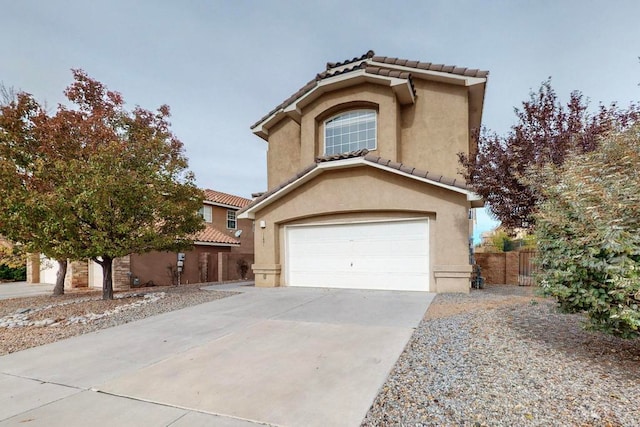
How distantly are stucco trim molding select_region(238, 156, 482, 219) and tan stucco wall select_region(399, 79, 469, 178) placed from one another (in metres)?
2.40

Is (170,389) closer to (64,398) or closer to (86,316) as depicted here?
(64,398)

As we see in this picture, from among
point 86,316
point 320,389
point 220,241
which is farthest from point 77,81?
point 320,389

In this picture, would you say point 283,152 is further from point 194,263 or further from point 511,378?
point 511,378

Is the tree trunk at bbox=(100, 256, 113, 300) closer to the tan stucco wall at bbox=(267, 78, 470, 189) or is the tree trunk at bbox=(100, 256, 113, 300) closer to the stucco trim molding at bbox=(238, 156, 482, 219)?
the stucco trim molding at bbox=(238, 156, 482, 219)

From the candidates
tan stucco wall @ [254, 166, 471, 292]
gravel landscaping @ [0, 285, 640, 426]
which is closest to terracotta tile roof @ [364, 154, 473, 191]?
tan stucco wall @ [254, 166, 471, 292]

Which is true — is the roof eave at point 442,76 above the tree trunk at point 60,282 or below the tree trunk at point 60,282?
above

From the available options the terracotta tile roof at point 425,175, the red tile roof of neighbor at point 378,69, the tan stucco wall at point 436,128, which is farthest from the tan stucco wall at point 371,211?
the red tile roof of neighbor at point 378,69

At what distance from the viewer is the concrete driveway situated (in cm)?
374

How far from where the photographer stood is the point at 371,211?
1206 cm

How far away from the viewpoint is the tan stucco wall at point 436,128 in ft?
42.3

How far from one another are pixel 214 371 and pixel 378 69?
12.1m

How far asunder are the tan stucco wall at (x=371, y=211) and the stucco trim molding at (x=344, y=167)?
0.81 feet

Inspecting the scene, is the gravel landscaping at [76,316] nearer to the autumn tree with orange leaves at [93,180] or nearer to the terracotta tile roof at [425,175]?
the autumn tree with orange leaves at [93,180]

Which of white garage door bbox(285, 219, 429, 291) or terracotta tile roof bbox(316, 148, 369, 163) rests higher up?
terracotta tile roof bbox(316, 148, 369, 163)
